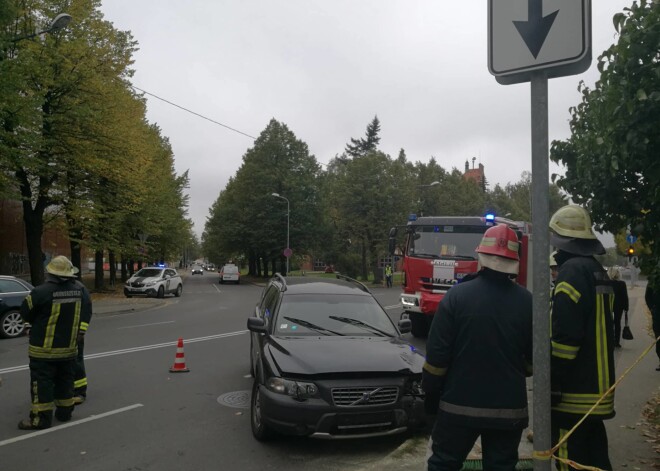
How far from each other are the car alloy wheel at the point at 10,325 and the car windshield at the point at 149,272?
49.2 ft

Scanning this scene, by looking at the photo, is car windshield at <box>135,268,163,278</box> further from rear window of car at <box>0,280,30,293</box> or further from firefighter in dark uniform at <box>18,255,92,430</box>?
firefighter in dark uniform at <box>18,255,92,430</box>

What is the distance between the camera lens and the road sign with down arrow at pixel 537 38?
229 centimetres

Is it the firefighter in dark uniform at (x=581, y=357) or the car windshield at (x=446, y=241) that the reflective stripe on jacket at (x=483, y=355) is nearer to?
the firefighter in dark uniform at (x=581, y=357)

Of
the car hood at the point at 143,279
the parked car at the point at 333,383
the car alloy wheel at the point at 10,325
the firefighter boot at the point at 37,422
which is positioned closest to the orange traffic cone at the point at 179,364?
the firefighter boot at the point at 37,422

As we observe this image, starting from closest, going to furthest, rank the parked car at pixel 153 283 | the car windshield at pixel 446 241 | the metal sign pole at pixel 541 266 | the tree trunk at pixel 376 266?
the metal sign pole at pixel 541 266, the car windshield at pixel 446 241, the parked car at pixel 153 283, the tree trunk at pixel 376 266

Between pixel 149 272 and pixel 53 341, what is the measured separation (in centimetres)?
2418

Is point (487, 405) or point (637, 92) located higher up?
point (637, 92)

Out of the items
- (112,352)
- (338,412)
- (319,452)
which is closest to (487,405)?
(338,412)

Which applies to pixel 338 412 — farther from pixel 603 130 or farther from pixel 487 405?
pixel 603 130

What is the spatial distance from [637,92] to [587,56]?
1.95 meters

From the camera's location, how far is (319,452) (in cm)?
521

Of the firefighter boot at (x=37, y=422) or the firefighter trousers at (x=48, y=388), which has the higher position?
the firefighter trousers at (x=48, y=388)

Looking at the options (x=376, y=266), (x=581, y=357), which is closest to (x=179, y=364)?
(x=581, y=357)

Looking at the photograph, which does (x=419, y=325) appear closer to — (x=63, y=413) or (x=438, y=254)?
(x=438, y=254)
